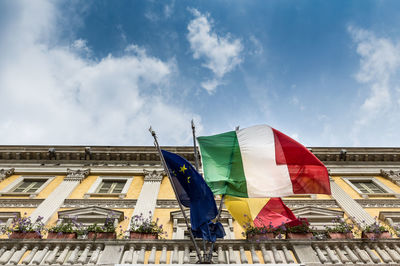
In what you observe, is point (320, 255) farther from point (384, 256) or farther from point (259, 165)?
point (259, 165)

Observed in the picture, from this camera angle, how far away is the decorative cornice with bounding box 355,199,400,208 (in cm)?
1286

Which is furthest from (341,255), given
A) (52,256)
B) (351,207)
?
(351,207)

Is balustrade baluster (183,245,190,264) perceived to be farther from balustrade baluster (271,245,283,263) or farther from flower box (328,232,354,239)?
flower box (328,232,354,239)

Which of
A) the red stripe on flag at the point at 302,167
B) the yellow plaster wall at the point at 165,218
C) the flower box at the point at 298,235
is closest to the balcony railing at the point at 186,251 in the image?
the flower box at the point at 298,235

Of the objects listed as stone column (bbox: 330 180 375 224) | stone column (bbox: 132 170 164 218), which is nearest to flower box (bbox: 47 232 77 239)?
stone column (bbox: 132 170 164 218)

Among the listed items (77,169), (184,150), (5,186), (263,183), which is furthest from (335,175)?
(5,186)

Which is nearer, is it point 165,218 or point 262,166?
point 262,166

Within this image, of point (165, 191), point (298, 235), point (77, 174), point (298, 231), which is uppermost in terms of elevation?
point (77, 174)

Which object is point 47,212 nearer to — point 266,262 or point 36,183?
point 36,183

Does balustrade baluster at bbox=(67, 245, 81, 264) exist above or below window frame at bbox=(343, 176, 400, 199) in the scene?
below

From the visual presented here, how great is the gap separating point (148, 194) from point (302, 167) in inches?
310

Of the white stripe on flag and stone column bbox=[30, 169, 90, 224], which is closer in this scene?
the white stripe on flag

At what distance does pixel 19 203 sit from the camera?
12547mm

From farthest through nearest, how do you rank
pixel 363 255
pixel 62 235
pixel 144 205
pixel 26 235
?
pixel 144 205
pixel 62 235
pixel 26 235
pixel 363 255
